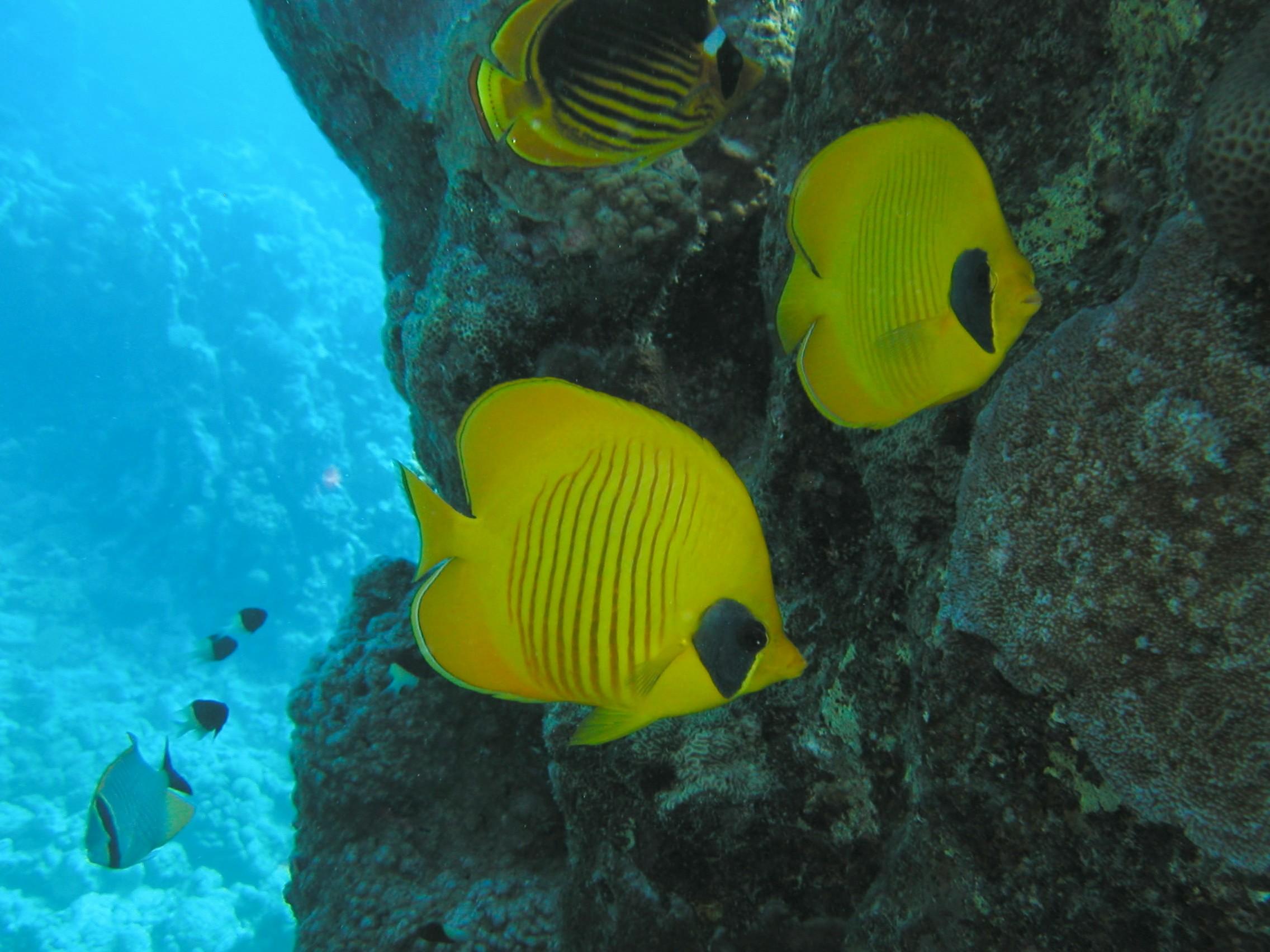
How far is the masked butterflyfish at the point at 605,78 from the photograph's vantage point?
1497 mm

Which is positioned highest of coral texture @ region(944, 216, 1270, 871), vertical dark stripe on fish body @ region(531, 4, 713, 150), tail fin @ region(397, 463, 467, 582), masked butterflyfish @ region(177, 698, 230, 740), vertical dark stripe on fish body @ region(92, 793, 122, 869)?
masked butterflyfish @ region(177, 698, 230, 740)

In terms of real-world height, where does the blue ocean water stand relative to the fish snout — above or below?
above

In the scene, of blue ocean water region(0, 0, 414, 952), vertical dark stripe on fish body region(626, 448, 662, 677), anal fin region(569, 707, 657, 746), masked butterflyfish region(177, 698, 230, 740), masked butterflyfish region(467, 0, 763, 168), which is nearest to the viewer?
vertical dark stripe on fish body region(626, 448, 662, 677)

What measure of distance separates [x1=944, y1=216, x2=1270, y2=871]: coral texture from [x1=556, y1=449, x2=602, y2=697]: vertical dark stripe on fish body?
2.76ft

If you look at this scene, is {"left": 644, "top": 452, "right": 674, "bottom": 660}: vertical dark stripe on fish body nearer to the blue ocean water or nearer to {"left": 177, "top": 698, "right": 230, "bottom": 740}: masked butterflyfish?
{"left": 177, "top": 698, "right": 230, "bottom": 740}: masked butterflyfish

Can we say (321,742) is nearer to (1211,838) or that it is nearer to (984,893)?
(984,893)

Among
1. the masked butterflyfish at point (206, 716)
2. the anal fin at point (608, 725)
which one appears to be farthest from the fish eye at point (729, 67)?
the masked butterflyfish at point (206, 716)

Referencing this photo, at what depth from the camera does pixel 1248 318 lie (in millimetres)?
1127

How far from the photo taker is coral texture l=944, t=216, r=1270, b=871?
3.65 ft

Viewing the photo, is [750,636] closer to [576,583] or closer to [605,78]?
[576,583]

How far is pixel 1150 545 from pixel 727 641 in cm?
78

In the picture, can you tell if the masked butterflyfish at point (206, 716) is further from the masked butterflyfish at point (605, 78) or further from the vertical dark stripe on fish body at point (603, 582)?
the vertical dark stripe on fish body at point (603, 582)

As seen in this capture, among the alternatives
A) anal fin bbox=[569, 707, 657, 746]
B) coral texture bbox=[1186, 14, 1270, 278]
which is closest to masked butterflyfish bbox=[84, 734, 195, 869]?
anal fin bbox=[569, 707, 657, 746]

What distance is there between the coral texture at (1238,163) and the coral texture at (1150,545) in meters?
0.11
